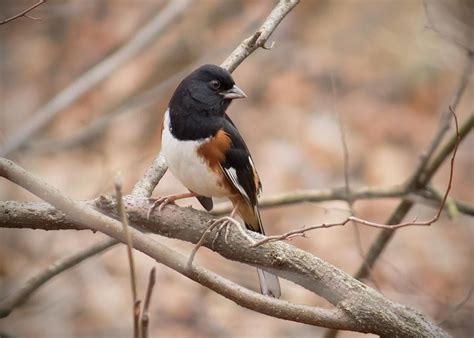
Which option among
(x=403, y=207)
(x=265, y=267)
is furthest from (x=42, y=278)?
(x=403, y=207)

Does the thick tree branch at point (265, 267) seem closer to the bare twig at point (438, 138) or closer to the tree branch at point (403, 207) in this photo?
the tree branch at point (403, 207)

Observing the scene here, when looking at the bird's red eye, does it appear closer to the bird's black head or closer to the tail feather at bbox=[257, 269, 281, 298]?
the bird's black head

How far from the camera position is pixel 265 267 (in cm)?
250

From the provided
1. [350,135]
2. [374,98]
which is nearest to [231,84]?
[350,135]

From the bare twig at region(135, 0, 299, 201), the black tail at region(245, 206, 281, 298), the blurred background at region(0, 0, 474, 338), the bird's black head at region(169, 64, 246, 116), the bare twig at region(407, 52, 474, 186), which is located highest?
the bare twig at region(135, 0, 299, 201)

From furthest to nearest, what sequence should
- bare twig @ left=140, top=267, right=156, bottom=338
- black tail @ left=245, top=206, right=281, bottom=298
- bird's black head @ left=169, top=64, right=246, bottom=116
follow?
bird's black head @ left=169, top=64, right=246, bottom=116
black tail @ left=245, top=206, right=281, bottom=298
bare twig @ left=140, top=267, right=156, bottom=338

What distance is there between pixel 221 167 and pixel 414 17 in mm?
4956

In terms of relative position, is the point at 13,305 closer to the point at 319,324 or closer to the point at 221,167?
the point at 221,167

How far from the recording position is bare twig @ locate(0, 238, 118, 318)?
325cm

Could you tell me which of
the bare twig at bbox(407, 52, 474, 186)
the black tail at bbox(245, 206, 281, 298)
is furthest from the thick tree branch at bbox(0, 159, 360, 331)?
the bare twig at bbox(407, 52, 474, 186)

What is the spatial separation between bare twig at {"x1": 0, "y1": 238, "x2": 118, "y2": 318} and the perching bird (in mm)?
477

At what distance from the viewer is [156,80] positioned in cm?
738

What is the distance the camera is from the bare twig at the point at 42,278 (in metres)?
3.25

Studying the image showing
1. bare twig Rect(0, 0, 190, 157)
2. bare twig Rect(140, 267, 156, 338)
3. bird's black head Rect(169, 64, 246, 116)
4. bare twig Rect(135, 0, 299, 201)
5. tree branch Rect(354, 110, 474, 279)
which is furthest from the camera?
bare twig Rect(0, 0, 190, 157)
